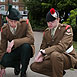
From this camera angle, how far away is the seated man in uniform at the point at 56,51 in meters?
3.06

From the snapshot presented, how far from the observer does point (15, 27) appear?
12.0 ft

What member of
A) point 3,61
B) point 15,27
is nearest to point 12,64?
point 3,61

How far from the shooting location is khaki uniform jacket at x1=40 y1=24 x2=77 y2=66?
3.15 m

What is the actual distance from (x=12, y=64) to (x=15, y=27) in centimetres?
71

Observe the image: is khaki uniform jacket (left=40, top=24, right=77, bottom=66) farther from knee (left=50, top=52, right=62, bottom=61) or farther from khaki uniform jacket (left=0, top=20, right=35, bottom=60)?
khaki uniform jacket (left=0, top=20, right=35, bottom=60)

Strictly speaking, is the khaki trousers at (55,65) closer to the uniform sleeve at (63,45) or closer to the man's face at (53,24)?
the uniform sleeve at (63,45)

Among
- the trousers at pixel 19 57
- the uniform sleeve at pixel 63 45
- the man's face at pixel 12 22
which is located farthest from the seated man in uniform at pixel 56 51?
the man's face at pixel 12 22

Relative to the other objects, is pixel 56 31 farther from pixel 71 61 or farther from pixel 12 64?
pixel 12 64

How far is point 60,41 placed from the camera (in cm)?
322

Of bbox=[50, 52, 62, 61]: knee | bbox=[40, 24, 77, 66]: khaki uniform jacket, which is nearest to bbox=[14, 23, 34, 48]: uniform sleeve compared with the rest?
bbox=[40, 24, 77, 66]: khaki uniform jacket

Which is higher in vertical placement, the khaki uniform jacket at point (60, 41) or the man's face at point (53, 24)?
the man's face at point (53, 24)

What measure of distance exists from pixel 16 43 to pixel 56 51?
2.60 ft

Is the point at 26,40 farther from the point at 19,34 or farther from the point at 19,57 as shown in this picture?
the point at 19,57

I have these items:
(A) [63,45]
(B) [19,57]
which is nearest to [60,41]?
(A) [63,45]
